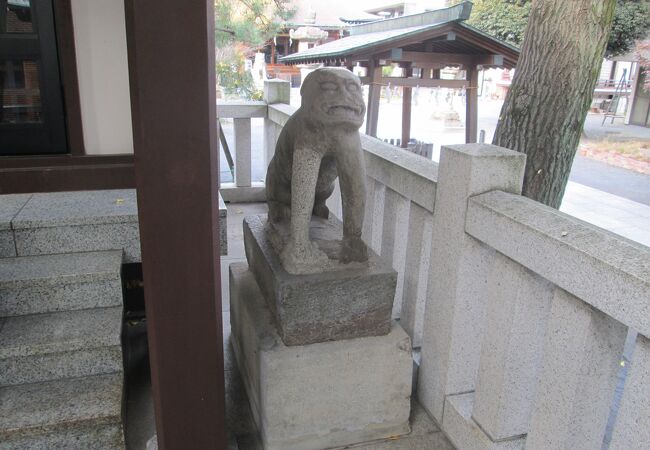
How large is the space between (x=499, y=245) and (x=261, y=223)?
4.25 feet

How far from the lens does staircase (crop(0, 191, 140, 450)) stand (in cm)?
223

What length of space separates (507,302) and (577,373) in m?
0.38

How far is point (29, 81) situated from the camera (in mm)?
2615

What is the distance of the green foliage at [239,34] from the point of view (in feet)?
47.0

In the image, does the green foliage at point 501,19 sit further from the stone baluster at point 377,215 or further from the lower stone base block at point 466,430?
the lower stone base block at point 466,430

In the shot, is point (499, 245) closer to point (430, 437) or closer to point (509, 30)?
point (430, 437)

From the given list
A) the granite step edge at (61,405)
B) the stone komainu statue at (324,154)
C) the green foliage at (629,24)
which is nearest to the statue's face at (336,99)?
the stone komainu statue at (324,154)

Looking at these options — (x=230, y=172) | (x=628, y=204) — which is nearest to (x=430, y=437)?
(x=230, y=172)

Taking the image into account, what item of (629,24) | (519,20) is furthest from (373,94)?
(629,24)

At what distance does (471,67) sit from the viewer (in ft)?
25.0

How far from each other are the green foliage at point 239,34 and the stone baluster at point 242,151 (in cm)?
851

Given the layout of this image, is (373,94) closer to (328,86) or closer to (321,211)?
(321,211)

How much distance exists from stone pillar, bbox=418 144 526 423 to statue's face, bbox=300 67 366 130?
0.42 m

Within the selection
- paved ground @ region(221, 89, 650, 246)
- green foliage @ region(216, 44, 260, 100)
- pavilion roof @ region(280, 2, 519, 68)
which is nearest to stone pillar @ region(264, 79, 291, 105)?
paved ground @ region(221, 89, 650, 246)
